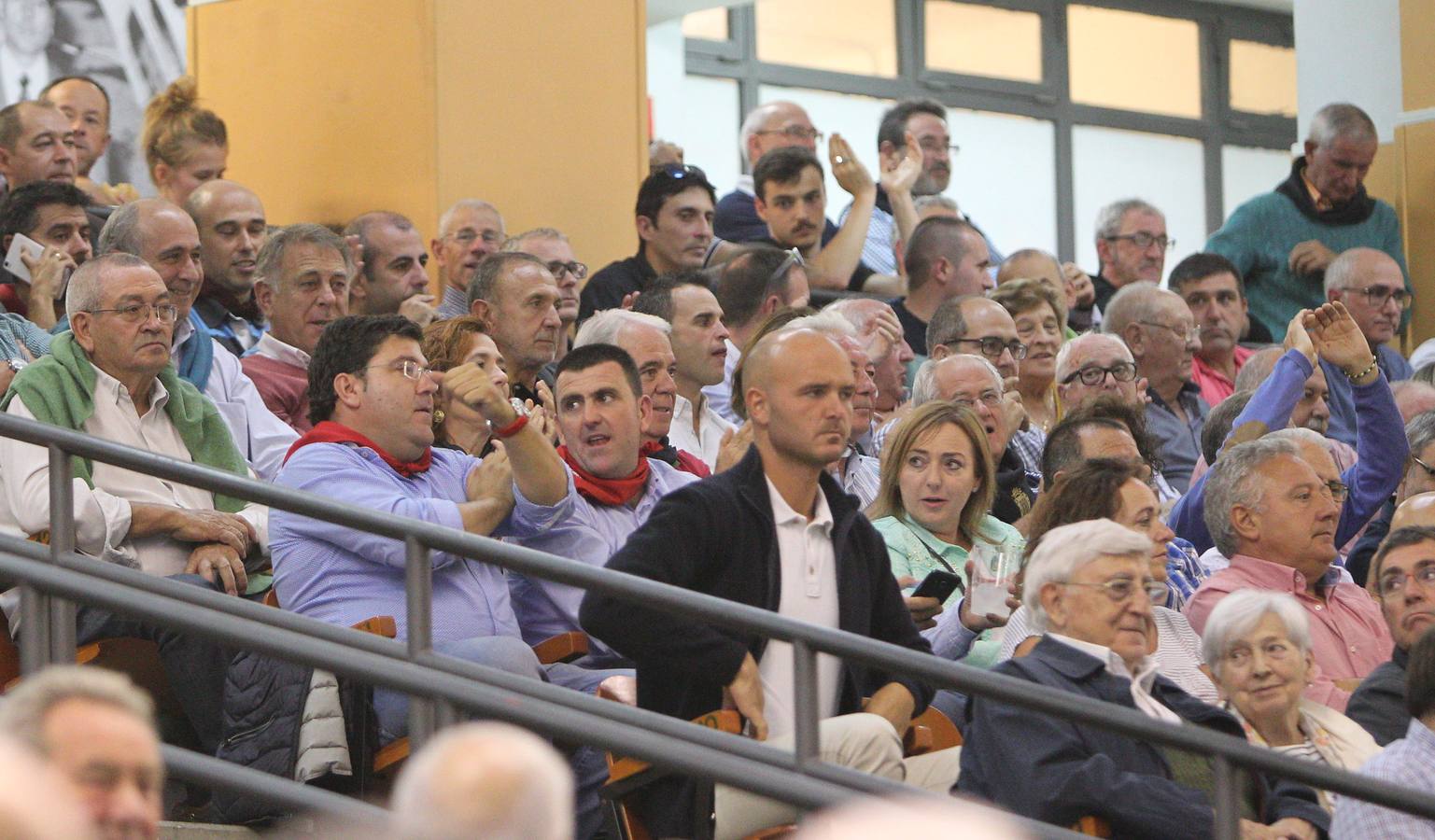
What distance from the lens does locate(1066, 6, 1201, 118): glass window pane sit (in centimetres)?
1552

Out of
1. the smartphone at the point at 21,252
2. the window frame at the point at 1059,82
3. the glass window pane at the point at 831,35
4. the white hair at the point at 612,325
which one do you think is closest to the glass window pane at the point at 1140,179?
the window frame at the point at 1059,82

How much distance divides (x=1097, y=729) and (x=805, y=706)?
1.78ft

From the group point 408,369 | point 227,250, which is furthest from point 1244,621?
point 227,250

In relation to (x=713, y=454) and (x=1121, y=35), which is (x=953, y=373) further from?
(x=1121, y=35)

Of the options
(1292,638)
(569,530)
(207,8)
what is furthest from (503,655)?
(207,8)

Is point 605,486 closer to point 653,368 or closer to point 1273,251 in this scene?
point 653,368

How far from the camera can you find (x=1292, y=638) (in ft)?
15.4

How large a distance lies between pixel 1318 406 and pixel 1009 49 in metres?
8.24

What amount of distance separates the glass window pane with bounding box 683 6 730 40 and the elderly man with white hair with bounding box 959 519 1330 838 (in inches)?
361

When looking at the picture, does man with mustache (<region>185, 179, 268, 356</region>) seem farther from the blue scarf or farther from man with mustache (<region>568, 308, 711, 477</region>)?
man with mustache (<region>568, 308, 711, 477</region>)

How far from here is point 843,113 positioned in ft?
46.6

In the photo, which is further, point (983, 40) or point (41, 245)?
point (983, 40)

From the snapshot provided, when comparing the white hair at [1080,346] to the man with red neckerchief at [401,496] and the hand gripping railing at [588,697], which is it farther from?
the hand gripping railing at [588,697]

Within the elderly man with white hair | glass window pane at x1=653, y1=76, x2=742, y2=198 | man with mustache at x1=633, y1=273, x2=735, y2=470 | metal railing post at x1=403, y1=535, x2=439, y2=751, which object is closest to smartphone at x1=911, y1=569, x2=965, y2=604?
the elderly man with white hair
